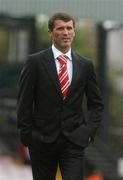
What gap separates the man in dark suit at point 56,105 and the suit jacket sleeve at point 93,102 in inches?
2.0

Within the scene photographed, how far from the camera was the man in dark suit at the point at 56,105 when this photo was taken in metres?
6.41

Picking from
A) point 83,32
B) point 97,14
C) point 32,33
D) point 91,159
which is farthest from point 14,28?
point 83,32

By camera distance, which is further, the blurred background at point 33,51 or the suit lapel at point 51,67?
the blurred background at point 33,51

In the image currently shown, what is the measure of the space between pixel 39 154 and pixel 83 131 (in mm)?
361

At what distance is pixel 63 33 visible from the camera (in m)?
6.36

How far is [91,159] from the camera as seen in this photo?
23.9 metres

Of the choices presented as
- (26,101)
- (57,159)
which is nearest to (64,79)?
(26,101)

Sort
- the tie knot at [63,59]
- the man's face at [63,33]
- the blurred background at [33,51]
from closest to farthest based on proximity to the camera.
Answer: the man's face at [63,33] → the tie knot at [63,59] → the blurred background at [33,51]

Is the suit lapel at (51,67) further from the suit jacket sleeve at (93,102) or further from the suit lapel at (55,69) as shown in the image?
Answer: the suit jacket sleeve at (93,102)

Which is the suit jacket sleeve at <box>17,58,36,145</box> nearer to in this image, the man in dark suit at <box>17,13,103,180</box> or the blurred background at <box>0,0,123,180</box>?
the man in dark suit at <box>17,13,103,180</box>

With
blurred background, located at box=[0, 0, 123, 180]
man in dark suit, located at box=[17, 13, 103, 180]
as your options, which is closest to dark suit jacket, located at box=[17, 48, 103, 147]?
man in dark suit, located at box=[17, 13, 103, 180]

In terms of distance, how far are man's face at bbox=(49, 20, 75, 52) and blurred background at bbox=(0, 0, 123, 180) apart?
14.8 m

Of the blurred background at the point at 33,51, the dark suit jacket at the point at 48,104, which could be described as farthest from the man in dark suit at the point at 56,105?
the blurred background at the point at 33,51

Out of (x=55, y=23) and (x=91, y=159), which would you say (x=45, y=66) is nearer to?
(x=55, y=23)
